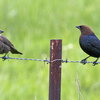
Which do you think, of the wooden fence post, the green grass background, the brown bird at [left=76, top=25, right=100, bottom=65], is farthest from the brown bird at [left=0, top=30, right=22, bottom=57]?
the wooden fence post

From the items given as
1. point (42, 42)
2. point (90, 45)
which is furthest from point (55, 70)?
point (42, 42)

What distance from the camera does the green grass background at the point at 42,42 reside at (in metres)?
9.03

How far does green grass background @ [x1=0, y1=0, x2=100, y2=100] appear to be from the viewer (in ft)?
29.6

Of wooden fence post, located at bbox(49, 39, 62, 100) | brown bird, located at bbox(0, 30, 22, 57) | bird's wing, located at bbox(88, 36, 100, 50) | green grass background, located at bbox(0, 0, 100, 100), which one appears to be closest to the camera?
wooden fence post, located at bbox(49, 39, 62, 100)

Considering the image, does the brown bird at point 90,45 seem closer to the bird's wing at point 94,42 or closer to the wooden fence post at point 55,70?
the bird's wing at point 94,42

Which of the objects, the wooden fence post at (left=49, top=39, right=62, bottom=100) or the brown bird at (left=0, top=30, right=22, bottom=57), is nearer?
the wooden fence post at (left=49, top=39, right=62, bottom=100)

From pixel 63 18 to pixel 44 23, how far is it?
19.3 inches

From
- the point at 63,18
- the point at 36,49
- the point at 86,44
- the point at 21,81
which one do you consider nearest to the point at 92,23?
the point at 63,18

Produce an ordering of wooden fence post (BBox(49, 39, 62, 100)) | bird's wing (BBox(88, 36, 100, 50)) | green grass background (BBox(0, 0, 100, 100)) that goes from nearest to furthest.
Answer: wooden fence post (BBox(49, 39, 62, 100))
bird's wing (BBox(88, 36, 100, 50))
green grass background (BBox(0, 0, 100, 100))

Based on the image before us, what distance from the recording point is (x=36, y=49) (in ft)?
34.1

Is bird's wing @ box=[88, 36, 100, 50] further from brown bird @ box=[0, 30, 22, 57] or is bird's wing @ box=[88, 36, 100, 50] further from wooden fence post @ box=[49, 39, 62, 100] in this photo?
wooden fence post @ box=[49, 39, 62, 100]

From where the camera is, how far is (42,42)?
34.8 feet

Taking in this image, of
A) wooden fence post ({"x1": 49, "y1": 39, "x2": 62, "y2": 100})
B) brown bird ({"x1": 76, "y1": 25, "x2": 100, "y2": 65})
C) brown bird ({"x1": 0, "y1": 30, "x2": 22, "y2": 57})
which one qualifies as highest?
brown bird ({"x1": 0, "y1": 30, "x2": 22, "y2": 57})

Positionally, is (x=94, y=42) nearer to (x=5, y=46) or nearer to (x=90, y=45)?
(x=90, y=45)
